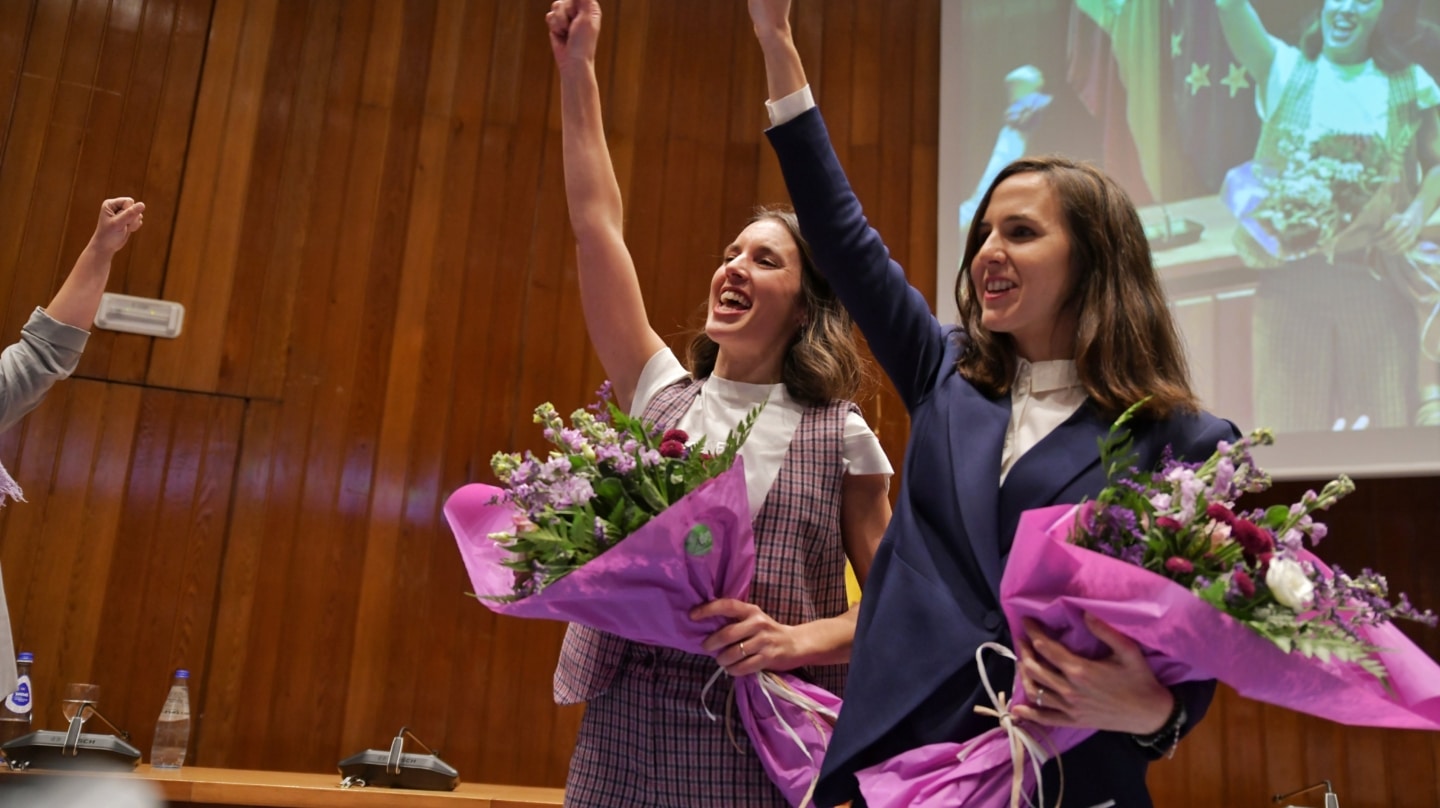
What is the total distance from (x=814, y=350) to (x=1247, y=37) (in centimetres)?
283

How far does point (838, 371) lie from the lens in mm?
1660

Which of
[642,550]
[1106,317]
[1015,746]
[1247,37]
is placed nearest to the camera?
[1015,746]

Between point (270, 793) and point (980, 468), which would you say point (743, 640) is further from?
point (270, 793)

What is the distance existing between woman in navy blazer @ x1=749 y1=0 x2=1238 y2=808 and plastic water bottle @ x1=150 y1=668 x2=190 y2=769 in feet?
8.96

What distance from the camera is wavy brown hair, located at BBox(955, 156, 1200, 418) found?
51.1 inches

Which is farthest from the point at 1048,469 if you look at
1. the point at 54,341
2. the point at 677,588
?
the point at 54,341

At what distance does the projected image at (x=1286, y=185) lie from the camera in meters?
3.40

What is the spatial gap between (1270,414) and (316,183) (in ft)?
10.2

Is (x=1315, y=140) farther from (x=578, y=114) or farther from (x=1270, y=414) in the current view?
(x=578, y=114)

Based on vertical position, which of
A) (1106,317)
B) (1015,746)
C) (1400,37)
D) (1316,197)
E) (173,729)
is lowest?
(173,729)

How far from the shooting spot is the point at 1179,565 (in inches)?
39.1

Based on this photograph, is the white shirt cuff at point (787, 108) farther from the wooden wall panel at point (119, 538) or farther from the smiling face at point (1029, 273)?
the wooden wall panel at point (119, 538)

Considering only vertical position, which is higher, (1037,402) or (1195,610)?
(1037,402)

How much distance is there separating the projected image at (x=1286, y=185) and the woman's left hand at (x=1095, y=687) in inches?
106
